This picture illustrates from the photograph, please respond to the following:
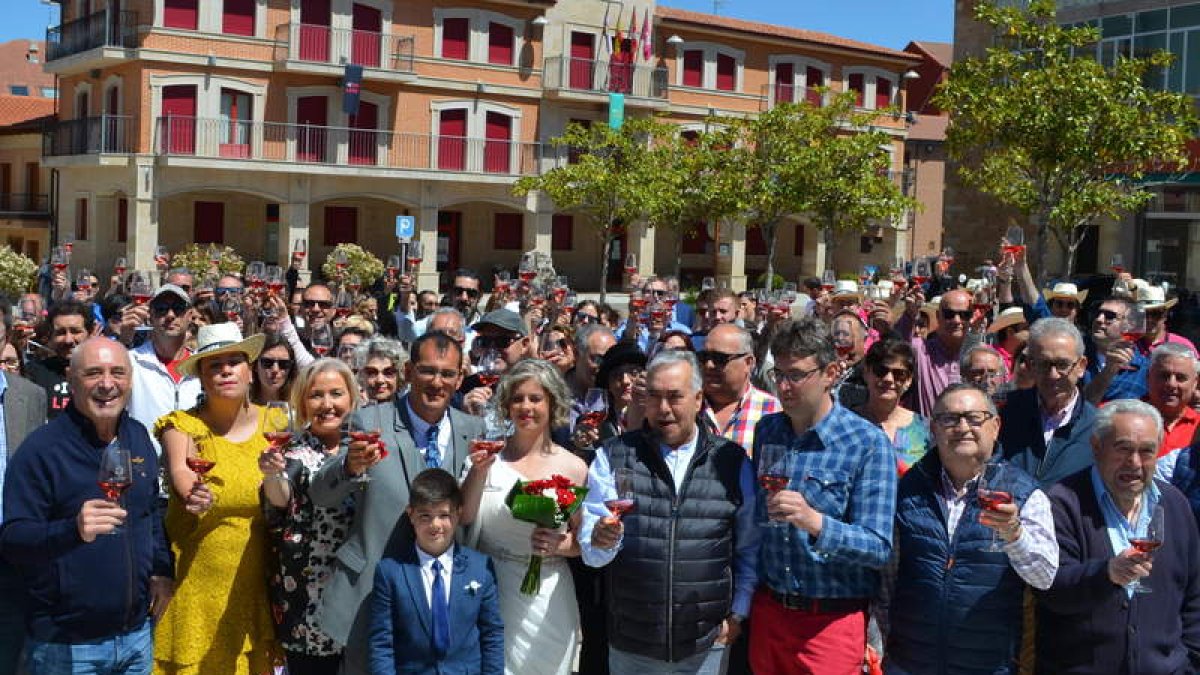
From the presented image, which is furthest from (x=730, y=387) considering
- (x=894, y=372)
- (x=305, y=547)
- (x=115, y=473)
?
(x=115, y=473)

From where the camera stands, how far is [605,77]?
42875mm

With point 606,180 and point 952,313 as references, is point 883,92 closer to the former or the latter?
point 606,180

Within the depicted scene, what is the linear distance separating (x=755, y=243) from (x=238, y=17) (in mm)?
22458

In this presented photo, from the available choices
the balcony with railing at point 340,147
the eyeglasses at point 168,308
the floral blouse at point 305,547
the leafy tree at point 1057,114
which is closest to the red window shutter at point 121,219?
the balcony with railing at point 340,147

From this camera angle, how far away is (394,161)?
1548 inches

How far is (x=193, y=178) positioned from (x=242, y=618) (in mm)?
32980

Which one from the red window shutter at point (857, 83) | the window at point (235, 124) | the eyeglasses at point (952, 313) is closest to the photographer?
the eyeglasses at point (952, 313)

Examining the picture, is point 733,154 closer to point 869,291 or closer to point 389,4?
point 389,4

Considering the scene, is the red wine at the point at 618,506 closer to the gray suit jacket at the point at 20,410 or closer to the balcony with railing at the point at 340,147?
the gray suit jacket at the point at 20,410

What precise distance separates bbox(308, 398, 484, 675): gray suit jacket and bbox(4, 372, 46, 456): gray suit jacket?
1.61 m

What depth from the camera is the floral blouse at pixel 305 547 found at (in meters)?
5.45

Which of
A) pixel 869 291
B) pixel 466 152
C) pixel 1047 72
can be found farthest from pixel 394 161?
pixel 869 291

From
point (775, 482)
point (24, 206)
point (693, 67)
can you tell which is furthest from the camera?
point (693, 67)

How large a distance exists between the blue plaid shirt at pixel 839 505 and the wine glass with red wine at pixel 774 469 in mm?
259
